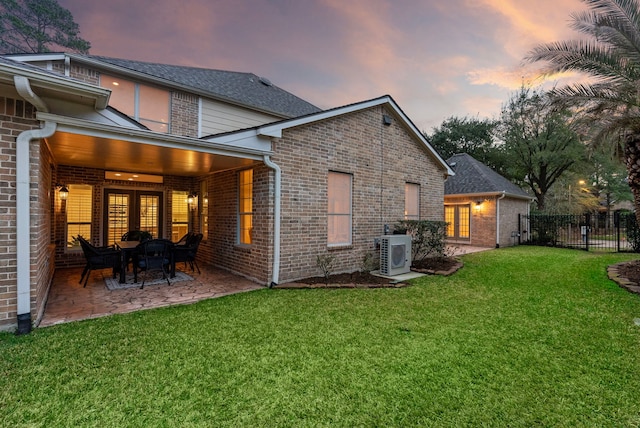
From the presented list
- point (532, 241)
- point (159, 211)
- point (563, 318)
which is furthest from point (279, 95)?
point (532, 241)

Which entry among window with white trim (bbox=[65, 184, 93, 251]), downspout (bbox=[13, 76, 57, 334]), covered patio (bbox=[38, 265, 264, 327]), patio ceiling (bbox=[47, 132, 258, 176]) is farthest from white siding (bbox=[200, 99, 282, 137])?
downspout (bbox=[13, 76, 57, 334])

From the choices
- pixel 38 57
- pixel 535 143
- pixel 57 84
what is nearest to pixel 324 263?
pixel 57 84

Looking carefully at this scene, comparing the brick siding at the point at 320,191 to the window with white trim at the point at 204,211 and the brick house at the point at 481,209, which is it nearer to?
the window with white trim at the point at 204,211

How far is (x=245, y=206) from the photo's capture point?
7.71 metres

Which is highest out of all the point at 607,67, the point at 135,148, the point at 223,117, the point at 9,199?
the point at 607,67

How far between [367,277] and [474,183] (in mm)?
11372

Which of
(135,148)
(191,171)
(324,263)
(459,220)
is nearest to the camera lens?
(135,148)

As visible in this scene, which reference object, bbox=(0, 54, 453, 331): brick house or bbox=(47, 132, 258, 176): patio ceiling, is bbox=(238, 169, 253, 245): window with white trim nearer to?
bbox=(0, 54, 453, 331): brick house

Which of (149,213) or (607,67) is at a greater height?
(607,67)

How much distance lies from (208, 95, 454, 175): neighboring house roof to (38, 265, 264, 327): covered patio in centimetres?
308

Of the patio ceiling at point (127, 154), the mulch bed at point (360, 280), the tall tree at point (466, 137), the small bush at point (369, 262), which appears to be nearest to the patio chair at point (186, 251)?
the patio ceiling at point (127, 154)

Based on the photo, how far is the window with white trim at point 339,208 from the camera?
297 inches

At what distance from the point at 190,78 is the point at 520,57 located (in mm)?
9996

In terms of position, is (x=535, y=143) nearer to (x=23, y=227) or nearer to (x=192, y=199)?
(x=192, y=199)
